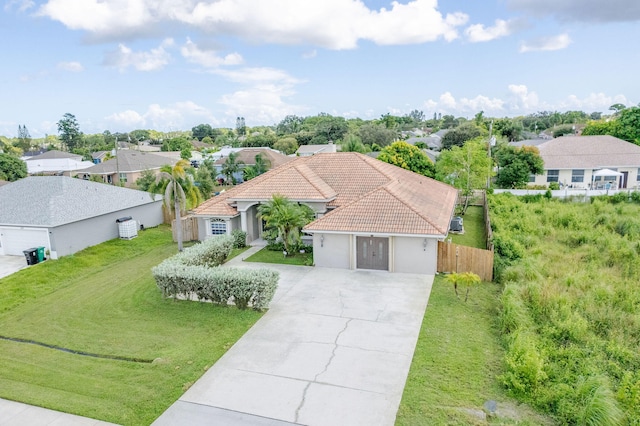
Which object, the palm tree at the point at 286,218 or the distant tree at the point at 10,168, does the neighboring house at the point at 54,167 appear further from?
the palm tree at the point at 286,218

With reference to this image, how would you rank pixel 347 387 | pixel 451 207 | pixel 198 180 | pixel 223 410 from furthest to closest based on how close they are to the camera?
pixel 198 180 < pixel 451 207 < pixel 347 387 < pixel 223 410

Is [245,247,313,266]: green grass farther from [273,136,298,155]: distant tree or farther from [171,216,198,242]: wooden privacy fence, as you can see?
[273,136,298,155]: distant tree

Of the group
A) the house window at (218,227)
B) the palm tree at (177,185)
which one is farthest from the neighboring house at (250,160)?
the palm tree at (177,185)

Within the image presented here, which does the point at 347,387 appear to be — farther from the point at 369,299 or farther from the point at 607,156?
the point at 607,156

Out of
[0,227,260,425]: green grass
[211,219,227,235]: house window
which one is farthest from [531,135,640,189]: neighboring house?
[0,227,260,425]: green grass

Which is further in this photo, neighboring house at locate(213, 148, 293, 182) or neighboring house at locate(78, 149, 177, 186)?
neighboring house at locate(213, 148, 293, 182)

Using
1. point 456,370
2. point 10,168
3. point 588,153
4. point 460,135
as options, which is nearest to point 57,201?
point 456,370

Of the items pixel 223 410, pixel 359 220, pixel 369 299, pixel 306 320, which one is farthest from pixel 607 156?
pixel 223 410
